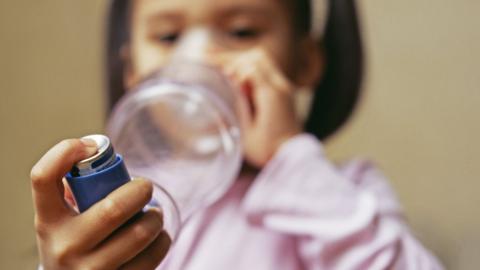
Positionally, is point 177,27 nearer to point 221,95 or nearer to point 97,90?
point 221,95

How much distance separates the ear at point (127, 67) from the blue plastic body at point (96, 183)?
18.3 inches

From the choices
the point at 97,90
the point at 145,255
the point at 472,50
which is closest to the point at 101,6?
the point at 97,90

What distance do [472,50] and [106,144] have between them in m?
0.64

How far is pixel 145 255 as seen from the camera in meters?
0.26

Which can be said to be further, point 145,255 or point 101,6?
point 101,6

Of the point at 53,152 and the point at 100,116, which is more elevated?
the point at 53,152

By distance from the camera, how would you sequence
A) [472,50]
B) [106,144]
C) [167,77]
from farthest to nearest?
[472,50]
[167,77]
[106,144]

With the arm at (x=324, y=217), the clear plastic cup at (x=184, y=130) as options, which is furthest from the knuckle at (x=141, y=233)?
the arm at (x=324, y=217)

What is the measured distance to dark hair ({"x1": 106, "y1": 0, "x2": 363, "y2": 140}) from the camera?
2.45ft

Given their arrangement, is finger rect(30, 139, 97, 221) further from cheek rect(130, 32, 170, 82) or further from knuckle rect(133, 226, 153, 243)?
cheek rect(130, 32, 170, 82)

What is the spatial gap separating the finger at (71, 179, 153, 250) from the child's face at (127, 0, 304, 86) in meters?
0.31

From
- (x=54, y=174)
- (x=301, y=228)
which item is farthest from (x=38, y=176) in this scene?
(x=301, y=228)

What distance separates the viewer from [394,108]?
779mm

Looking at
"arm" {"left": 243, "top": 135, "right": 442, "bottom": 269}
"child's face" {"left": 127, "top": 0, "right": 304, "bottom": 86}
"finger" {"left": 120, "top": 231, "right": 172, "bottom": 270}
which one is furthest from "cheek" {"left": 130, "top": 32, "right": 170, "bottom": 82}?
"finger" {"left": 120, "top": 231, "right": 172, "bottom": 270}
